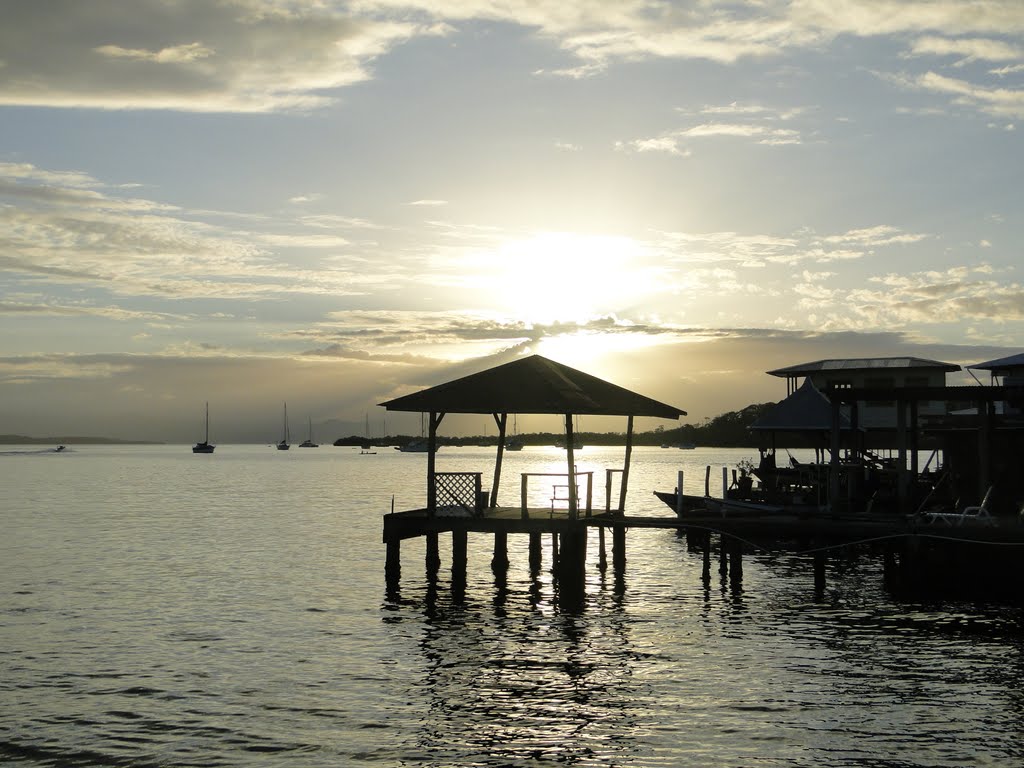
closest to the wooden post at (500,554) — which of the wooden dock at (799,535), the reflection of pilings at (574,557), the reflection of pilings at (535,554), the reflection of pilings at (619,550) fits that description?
the wooden dock at (799,535)

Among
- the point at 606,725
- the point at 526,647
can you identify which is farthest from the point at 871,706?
the point at 526,647

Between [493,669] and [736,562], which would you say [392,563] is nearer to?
[736,562]

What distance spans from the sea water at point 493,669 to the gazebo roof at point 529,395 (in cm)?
552

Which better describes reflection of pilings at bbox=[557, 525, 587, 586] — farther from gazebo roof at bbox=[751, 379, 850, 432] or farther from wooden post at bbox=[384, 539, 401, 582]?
gazebo roof at bbox=[751, 379, 850, 432]

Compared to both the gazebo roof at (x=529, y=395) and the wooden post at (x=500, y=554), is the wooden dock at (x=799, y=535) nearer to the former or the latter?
the wooden post at (x=500, y=554)

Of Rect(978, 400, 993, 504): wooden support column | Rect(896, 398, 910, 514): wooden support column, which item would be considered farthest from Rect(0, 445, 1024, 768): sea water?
Rect(978, 400, 993, 504): wooden support column

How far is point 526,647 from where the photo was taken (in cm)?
2356

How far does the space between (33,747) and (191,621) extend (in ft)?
37.7

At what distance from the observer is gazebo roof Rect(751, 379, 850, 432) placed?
153 feet

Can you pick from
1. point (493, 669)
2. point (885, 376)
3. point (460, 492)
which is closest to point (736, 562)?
point (460, 492)

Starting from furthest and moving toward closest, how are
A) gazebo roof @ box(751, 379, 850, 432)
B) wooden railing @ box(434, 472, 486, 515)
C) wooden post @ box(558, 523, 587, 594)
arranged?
gazebo roof @ box(751, 379, 850, 432)
wooden railing @ box(434, 472, 486, 515)
wooden post @ box(558, 523, 587, 594)

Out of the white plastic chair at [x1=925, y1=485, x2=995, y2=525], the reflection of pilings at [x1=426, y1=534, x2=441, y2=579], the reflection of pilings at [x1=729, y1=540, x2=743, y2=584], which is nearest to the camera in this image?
the white plastic chair at [x1=925, y1=485, x2=995, y2=525]

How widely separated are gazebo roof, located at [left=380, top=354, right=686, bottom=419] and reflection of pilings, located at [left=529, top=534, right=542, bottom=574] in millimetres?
6416

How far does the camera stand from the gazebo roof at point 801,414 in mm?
46750
